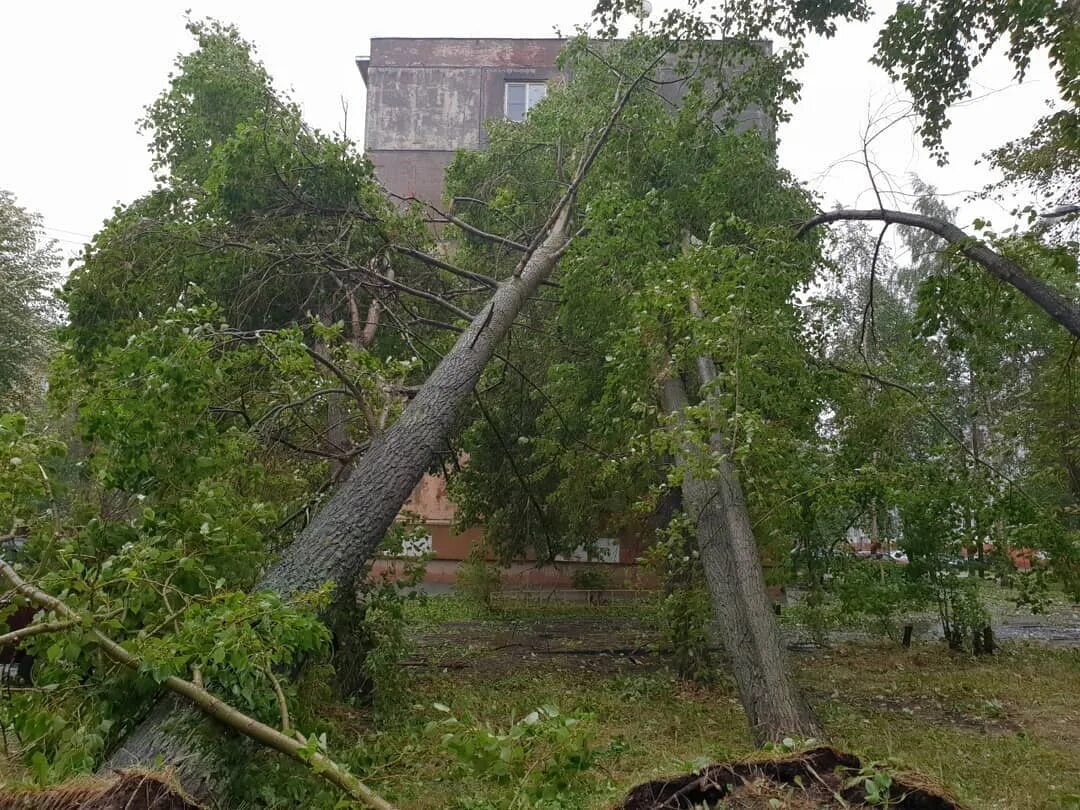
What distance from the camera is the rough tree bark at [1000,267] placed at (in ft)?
17.9

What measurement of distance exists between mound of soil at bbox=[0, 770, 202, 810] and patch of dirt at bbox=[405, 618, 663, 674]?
24.1ft

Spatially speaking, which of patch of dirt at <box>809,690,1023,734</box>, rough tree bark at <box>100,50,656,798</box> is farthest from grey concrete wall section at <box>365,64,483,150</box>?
patch of dirt at <box>809,690,1023,734</box>

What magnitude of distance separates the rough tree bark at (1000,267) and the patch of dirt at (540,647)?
6.01 metres

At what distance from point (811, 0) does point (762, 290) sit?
138 inches

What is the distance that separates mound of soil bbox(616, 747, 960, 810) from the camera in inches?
90.9

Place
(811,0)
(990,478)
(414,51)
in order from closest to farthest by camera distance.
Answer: (990,478), (811,0), (414,51)

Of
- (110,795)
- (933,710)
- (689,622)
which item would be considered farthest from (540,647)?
(110,795)

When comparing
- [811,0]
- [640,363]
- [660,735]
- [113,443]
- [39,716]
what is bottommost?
[660,735]

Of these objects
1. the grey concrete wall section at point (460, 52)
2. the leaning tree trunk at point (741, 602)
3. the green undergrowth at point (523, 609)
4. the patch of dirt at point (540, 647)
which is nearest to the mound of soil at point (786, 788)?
the leaning tree trunk at point (741, 602)

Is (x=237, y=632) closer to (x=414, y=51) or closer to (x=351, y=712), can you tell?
(x=351, y=712)

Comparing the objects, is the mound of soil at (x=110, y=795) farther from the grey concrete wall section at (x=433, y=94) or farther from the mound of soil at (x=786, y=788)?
the grey concrete wall section at (x=433, y=94)

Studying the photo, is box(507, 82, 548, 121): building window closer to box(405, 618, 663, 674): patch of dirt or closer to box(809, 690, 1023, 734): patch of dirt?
box(405, 618, 663, 674): patch of dirt

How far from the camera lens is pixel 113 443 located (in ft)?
15.5

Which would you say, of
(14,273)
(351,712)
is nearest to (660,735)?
(351,712)
